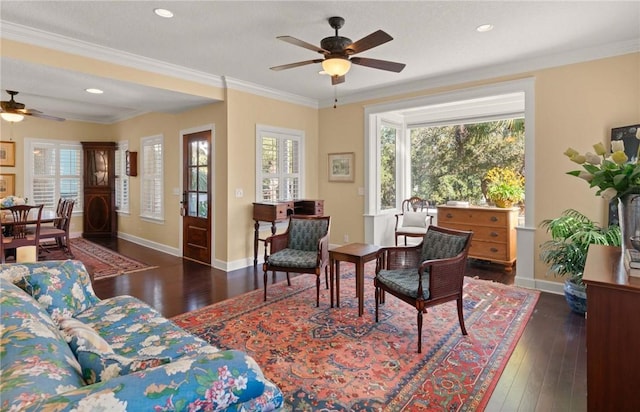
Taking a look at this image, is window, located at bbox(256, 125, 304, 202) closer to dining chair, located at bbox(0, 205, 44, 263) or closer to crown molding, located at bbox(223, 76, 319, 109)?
crown molding, located at bbox(223, 76, 319, 109)

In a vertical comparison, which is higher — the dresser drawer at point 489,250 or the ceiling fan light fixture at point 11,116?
the ceiling fan light fixture at point 11,116

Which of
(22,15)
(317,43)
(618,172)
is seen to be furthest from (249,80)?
(618,172)

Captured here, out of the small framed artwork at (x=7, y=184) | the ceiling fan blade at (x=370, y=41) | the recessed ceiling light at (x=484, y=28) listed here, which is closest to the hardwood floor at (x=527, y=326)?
the ceiling fan blade at (x=370, y=41)

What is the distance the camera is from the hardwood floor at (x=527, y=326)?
216 centimetres

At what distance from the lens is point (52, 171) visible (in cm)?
752

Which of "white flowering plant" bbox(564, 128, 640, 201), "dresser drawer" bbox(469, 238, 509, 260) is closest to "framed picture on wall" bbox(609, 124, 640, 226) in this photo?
"dresser drawer" bbox(469, 238, 509, 260)

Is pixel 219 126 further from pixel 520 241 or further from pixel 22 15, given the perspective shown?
pixel 520 241

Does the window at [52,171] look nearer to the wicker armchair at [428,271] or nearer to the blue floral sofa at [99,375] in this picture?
the blue floral sofa at [99,375]

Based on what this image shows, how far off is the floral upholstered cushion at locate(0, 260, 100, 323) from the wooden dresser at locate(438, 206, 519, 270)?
14.8 ft

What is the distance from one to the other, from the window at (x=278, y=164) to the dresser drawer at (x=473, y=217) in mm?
2428

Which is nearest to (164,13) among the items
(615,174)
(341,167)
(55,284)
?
(55,284)

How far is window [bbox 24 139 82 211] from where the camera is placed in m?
7.23

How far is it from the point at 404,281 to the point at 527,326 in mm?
1245

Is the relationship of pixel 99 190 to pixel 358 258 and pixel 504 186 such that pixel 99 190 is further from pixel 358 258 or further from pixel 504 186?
pixel 504 186
